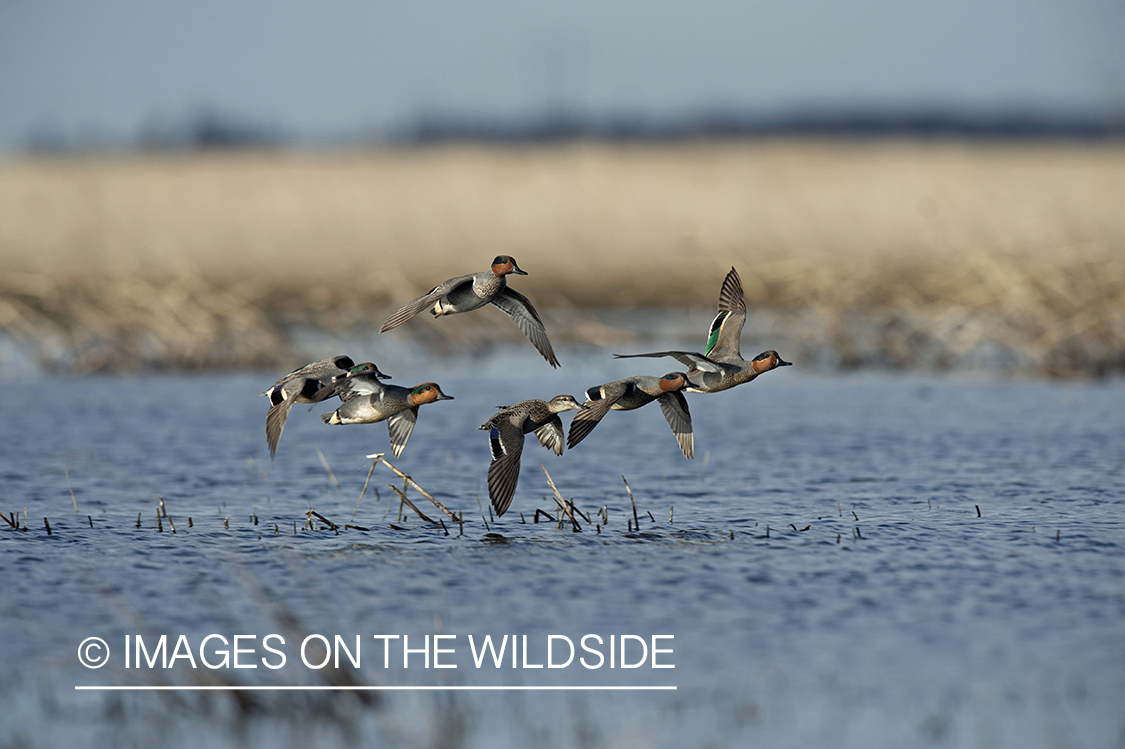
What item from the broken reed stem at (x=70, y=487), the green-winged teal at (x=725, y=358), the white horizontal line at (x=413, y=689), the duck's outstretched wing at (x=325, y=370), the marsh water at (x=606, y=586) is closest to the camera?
the marsh water at (x=606, y=586)

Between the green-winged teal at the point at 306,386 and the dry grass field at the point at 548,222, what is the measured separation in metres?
11.5

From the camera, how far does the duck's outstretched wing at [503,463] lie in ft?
21.4

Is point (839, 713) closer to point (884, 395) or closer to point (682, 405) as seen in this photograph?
point (682, 405)

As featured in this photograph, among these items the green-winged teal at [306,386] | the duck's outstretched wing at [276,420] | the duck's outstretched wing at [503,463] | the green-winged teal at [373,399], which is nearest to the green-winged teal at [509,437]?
the duck's outstretched wing at [503,463]

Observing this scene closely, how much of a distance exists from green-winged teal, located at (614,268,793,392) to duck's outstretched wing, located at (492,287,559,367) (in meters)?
0.38

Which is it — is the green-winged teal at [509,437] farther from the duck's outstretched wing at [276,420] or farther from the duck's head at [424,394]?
the duck's outstretched wing at [276,420]

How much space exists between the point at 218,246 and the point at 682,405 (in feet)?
62.7

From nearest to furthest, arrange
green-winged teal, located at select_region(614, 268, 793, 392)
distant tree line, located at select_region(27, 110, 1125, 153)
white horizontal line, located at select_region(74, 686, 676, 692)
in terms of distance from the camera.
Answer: white horizontal line, located at select_region(74, 686, 676, 692) → green-winged teal, located at select_region(614, 268, 793, 392) → distant tree line, located at select_region(27, 110, 1125, 153)

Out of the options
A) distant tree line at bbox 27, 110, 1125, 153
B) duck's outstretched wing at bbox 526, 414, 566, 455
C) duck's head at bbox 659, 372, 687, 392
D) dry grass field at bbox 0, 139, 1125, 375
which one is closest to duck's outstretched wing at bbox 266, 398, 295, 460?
duck's outstretched wing at bbox 526, 414, 566, 455

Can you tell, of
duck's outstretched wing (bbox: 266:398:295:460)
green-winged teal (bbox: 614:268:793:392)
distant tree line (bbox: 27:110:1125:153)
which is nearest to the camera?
duck's outstretched wing (bbox: 266:398:295:460)

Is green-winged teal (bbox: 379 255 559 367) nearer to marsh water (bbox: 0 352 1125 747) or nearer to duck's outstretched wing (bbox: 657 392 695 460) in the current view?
duck's outstretched wing (bbox: 657 392 695 460)


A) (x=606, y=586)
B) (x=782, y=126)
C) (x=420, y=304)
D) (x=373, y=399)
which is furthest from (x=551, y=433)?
(x=782, y=126)

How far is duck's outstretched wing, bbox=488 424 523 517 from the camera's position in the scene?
6508 millimetres

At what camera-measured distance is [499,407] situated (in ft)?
19.8
